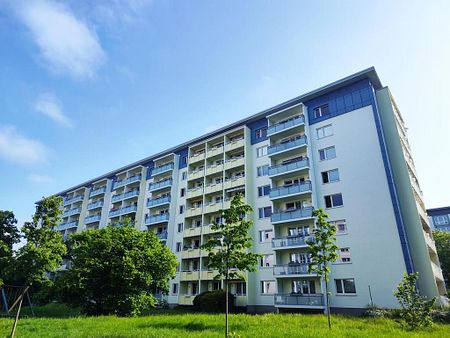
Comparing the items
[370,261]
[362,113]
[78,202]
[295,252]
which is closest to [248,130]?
[362,113]

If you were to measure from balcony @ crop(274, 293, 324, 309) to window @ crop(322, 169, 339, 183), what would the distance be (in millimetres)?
11499

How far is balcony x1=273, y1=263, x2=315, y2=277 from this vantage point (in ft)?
98.2

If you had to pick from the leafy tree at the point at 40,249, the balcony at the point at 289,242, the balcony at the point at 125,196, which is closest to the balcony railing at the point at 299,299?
the balcony at the point at 289,242

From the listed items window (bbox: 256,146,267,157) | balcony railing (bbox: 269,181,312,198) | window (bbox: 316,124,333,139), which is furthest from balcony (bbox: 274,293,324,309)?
window (bbox: 256,146,267,157)

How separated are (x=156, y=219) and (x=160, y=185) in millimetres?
5749

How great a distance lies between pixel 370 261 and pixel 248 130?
22848 mm

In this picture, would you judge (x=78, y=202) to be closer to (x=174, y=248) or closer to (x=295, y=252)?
(x=174, y=248)

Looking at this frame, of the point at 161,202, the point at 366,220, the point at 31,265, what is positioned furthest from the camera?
the point at 161,202

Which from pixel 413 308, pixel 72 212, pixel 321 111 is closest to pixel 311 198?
pixel 321 111

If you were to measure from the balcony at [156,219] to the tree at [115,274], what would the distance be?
705 inches

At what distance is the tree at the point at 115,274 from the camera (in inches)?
1010

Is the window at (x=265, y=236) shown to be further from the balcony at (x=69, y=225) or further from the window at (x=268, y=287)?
the balcony at (x=69, y=225)

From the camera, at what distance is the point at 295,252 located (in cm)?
3244

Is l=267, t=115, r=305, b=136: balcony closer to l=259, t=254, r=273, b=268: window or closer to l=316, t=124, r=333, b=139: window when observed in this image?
l=316, t=124, r=333, b=139: window
